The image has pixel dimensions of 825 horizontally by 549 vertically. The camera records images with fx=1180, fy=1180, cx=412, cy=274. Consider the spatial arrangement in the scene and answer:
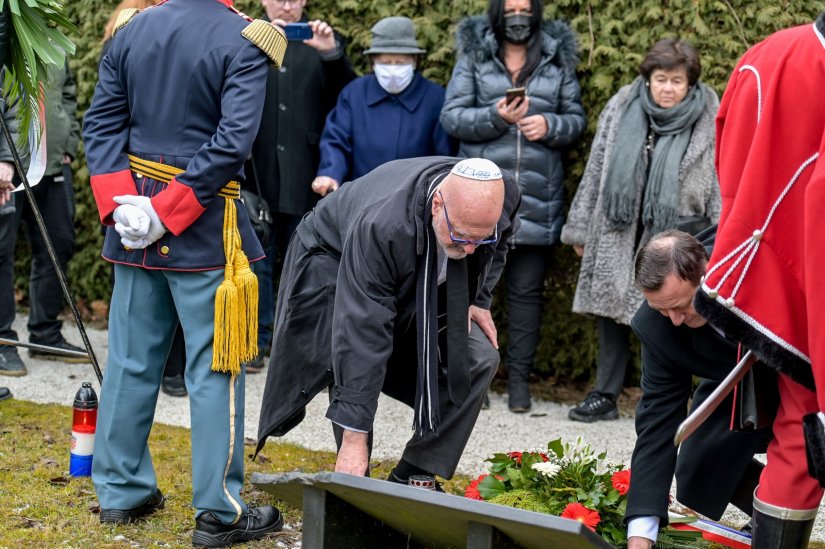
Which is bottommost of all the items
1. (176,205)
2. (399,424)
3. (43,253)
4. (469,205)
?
(399,424)

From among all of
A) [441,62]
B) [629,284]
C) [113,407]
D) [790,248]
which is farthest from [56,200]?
[790,248]

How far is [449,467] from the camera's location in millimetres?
4219

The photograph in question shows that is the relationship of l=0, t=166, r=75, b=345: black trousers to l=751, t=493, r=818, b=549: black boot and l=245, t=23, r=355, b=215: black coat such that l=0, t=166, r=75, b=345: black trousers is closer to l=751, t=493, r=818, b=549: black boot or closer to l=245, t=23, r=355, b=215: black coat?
l=245, t=23, r=355, b=215: black coat

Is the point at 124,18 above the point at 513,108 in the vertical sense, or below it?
above

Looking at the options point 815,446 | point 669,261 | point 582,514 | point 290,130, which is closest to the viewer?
point 815,446

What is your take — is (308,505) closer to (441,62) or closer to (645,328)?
(645,328)

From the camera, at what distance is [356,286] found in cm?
373

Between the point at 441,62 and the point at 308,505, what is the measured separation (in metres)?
4.08

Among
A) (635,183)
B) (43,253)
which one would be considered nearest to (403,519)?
(635,183)

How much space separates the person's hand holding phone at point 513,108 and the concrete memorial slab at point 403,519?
2.88 meters

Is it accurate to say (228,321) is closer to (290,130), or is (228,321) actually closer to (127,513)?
(127,513)

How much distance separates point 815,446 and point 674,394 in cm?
66

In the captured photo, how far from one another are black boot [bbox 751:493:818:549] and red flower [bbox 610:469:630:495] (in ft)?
2.30

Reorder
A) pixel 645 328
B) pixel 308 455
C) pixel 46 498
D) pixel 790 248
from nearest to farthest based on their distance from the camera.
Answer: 1. pixel 790 248
2. pixel 645 328
3. pixel 46 498
4. pixel 308 455
